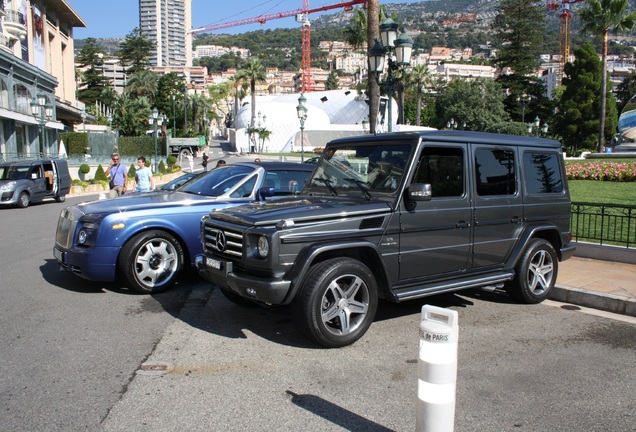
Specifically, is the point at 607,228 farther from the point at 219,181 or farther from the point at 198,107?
the point at 198,107

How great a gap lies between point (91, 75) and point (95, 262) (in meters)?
110

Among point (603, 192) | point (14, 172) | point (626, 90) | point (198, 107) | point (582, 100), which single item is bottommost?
point (603, 192)

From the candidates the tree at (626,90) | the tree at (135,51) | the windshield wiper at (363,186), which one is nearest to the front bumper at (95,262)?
the windshield wiper at (363,186)

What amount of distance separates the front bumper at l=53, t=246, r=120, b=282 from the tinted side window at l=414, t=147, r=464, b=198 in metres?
3.93

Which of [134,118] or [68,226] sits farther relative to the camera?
[134,118]

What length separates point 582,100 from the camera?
213 ft

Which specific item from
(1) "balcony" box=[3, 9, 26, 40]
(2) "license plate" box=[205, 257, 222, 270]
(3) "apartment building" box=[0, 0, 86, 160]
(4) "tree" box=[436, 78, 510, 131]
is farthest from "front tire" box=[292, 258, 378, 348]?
(4) "tree" box=[436, 78, 510, 131]

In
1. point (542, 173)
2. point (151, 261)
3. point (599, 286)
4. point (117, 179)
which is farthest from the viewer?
point (117, 179)

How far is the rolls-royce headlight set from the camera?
483 cm

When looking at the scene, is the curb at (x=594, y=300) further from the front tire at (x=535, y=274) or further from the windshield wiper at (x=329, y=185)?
the windshield wiper at (x=329, y=185)

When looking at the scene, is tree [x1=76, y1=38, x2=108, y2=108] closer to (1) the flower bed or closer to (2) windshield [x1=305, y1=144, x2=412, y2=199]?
(1) the flower bed

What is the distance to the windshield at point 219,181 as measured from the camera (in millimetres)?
8023

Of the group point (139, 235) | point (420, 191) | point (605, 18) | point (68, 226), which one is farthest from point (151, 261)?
point (605, 18)

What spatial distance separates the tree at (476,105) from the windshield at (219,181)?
74948 mm
